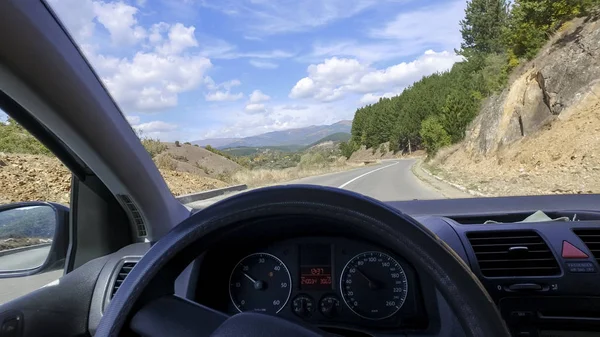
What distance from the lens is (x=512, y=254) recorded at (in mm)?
2848

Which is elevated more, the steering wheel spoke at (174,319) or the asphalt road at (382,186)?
the steering wheel spoke at (174,319)

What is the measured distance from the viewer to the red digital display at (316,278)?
7.83 feet

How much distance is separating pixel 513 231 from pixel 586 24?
31.0 meters

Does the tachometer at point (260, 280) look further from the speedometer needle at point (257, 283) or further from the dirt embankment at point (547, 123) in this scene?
the dirt embankment at point (547, 123)

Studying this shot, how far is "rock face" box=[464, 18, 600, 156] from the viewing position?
26844 millimetres

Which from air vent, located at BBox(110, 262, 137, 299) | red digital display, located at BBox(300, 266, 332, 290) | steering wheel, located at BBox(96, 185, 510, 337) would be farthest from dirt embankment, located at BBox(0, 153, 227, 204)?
steering wheel, located at BBox(96, 185, 510, 337)

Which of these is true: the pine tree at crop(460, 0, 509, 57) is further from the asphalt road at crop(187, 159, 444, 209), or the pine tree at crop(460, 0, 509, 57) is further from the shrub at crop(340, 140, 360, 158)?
the asphalt road at crop(187, 159, 444, 209)

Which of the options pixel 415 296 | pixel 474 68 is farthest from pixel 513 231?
pixel 474 68

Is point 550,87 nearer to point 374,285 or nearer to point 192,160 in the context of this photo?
point 192,160

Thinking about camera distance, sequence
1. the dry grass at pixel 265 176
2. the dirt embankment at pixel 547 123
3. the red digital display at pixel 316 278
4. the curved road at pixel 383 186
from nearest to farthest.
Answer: the red digital display at pixel 316 278 < the curved road at pixel 383 186 < the dry grass at pixel 265 176 < the dirt embankment at pixel 547 123

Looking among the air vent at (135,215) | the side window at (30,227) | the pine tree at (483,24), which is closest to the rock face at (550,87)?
the air vent at (135,215)

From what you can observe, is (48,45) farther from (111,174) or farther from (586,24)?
(586,24)

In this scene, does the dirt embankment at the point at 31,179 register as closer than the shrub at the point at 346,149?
Yes

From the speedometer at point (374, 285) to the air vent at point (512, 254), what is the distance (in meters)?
0.69
